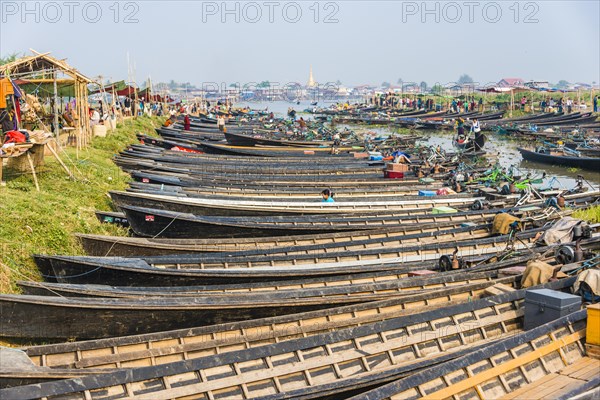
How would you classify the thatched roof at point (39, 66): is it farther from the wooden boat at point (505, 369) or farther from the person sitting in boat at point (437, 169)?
the wooden boat at point (505, 369)

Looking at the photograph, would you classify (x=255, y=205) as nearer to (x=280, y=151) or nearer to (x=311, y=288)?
(x=311, y=288)

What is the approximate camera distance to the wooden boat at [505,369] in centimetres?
689

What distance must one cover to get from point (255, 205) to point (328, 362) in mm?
9952

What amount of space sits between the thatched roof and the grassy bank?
7.96ft

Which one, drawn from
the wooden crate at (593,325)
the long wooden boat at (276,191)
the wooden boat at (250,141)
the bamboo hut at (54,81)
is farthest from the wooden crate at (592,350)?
the wooden boat at (250,141)

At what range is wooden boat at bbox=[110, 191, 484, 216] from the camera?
16.5m

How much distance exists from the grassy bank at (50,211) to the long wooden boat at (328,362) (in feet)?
18.0

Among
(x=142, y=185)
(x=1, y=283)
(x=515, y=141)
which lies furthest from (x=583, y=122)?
(x=1, y=283)

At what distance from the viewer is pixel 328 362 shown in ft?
25.5

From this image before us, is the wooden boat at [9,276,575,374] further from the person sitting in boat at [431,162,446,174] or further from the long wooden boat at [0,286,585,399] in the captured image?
the person sitting in boat at [431,162,446,174]

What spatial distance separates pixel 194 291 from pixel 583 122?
46881 millimetres

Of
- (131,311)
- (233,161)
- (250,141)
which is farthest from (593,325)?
(250,141)

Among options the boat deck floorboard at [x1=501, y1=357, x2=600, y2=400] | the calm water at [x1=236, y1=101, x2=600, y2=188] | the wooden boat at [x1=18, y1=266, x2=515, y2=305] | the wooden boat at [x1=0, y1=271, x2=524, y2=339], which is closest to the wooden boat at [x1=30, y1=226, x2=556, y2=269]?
the wooden boat at [x1=18, y1=266, x2=515, y2=305]

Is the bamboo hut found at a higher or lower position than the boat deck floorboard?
higher
